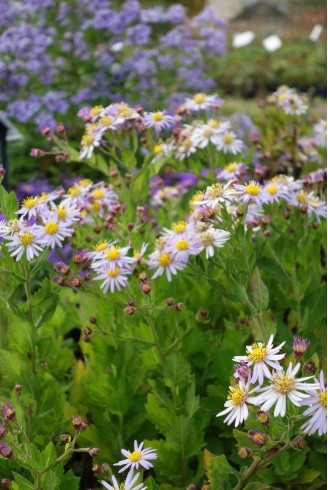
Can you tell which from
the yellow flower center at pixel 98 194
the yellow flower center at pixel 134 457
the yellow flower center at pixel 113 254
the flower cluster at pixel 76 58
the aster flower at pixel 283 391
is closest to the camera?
the aster flower at pixel 283 391

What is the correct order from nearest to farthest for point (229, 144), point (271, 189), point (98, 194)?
point (271, 189), point (98, 194), point (229, 144)

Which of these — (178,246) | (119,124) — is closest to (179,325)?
(178,246)

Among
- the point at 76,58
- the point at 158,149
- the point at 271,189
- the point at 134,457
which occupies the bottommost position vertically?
the point at 134,457

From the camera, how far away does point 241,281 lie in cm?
145

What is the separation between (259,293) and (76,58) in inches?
123

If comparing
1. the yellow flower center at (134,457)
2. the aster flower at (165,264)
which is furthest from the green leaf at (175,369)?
the yellow flower center at (134,457)

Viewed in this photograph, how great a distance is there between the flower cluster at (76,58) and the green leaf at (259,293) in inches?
102

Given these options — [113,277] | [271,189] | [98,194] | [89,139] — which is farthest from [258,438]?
[89,139]

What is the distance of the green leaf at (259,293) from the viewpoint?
1.39 m

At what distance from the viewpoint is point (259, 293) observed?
1.40 metres

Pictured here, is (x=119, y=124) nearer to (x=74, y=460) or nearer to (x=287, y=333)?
(x=287, y=333)

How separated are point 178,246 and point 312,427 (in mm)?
546

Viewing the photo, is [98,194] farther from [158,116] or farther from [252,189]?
[252,189]

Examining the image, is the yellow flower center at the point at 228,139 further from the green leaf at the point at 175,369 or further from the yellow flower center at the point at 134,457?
the yellow flower center at the point at 134,457
